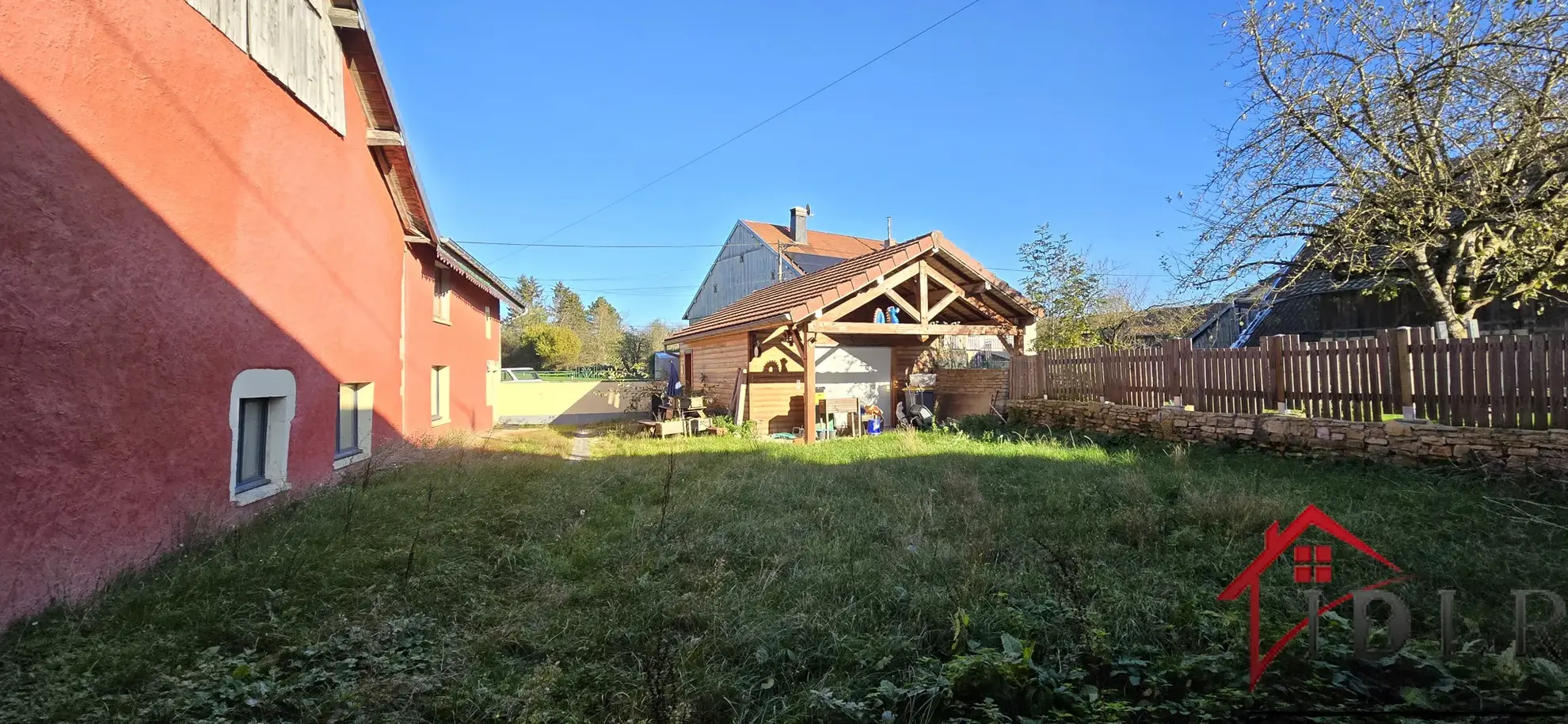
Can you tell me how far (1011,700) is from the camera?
255 cm

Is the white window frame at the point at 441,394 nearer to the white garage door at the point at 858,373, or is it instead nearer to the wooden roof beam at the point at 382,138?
the wooden roof beam at the point at 382,138

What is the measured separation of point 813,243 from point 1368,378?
24.8 meters

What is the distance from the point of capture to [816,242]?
31031mm

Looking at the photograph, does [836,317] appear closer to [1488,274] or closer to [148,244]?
[148,244]

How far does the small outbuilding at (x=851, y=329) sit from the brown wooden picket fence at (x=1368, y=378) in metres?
3.07

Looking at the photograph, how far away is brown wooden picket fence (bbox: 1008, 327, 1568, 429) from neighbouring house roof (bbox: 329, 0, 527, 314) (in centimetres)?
1098

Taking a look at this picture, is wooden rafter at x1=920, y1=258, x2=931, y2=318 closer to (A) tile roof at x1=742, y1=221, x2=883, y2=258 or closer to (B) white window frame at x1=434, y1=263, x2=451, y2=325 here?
(B) white window frame at x1=434, y1=263, x2=451, y2=325

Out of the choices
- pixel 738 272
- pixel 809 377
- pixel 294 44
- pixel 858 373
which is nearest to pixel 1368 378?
pixel 809 377

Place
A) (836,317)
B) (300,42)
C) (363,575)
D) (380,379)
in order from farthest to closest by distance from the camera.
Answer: (836,317) → (380,379) → (300,42) → (363,575)

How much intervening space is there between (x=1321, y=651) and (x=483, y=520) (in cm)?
568

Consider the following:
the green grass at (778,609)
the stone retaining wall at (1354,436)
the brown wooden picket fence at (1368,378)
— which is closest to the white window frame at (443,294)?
the green grass at (778,609)

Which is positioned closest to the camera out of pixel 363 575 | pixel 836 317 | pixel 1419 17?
pixel 363 575

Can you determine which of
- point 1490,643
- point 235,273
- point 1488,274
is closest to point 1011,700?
point 1490,643

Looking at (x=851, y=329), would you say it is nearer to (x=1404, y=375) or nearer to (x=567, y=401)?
(x=1404, y=375)
